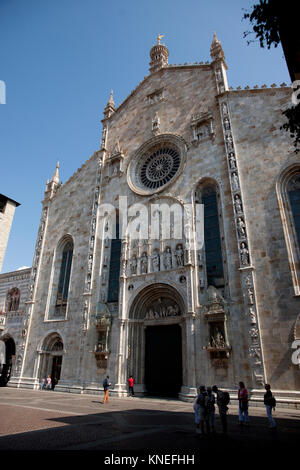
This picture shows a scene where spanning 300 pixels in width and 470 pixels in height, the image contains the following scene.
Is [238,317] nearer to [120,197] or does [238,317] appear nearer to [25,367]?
[120,197]

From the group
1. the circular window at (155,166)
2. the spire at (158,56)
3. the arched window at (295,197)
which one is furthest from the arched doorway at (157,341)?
the spire at (158,56)

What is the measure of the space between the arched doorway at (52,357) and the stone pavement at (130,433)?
1182cm

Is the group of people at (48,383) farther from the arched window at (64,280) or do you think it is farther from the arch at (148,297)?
the arch at (148,297)

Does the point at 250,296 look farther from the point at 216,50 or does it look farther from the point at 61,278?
the point at 216,50

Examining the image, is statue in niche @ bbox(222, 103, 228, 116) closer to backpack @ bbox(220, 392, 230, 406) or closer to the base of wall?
the base of wall

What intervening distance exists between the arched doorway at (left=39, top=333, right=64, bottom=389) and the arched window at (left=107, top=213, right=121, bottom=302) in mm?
5768

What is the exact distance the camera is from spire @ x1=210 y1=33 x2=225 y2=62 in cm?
2320

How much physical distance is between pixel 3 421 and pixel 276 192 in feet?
52.5

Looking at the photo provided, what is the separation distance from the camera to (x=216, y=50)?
2336 cm

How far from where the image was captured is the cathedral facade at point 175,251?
15.7 meters

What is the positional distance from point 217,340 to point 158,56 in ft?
85.8

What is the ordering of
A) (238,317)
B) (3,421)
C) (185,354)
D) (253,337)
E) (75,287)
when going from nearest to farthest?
(3,421), (253,337), (238,317), (185,354), (75,287)

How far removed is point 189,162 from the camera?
848 inches
